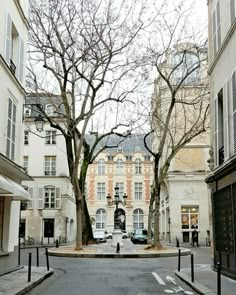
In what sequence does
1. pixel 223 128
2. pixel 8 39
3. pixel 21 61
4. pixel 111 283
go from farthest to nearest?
pixel 21 61 < pixel 223 128 < pixel 8 39 < pixel 111 283

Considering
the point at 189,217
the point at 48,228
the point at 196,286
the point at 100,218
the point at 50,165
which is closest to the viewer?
the point at 196,286

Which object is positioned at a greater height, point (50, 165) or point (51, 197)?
point (50, 165)

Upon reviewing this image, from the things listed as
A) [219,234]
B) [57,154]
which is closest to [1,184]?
[219,234]

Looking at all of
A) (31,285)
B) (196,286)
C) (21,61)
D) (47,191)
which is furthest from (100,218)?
(196,286)

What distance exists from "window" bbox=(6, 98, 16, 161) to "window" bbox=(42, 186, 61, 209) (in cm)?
3315

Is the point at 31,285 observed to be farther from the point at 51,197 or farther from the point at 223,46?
the point at 51,197

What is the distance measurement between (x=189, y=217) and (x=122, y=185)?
35.3m

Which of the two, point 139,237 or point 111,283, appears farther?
point 139,237

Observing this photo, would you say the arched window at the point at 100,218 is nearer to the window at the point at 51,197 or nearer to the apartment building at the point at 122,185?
the apartment building at the point at 122,185

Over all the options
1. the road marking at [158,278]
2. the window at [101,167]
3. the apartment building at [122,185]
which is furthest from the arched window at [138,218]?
the road marking at [158,278]

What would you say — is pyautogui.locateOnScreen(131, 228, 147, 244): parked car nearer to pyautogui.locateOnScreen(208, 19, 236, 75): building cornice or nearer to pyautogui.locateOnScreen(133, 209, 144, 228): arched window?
pyautogui.locateOnScreen(133, 209, 144, 228): arched window

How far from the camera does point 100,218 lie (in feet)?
263

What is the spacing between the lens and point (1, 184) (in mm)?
12328

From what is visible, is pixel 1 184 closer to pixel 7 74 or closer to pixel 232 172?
pixel 7 74
